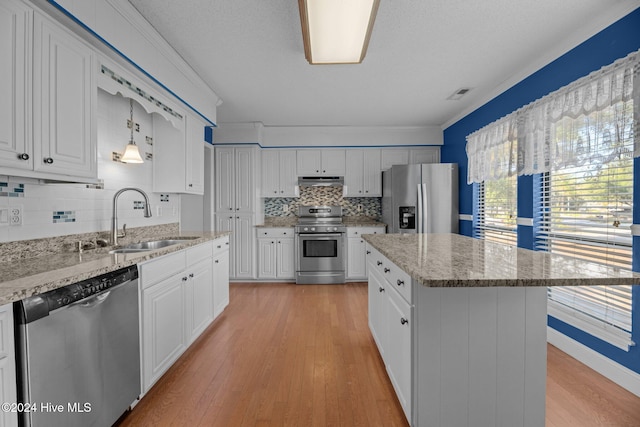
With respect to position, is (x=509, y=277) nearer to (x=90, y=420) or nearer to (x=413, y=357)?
(x=413, y=357)

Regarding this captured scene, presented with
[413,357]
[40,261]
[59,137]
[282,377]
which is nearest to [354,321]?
[282,377]

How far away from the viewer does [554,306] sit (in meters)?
2.68

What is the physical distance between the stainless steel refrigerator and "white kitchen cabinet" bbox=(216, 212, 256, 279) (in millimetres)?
2321

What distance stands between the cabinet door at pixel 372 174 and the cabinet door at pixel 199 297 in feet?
9.85

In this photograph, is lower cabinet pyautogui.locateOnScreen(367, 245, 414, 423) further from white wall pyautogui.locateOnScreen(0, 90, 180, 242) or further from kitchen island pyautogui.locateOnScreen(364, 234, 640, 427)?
white wall pyautogui.locateOnScreen(0, 90, 180, 242)

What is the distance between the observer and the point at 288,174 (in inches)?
199

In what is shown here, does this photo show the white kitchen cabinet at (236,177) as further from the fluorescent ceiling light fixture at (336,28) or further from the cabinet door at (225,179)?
the fluorescent ceiling light fixture at (336,28)

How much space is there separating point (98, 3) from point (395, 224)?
154 inches

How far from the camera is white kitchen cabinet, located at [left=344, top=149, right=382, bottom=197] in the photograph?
506 centimetres

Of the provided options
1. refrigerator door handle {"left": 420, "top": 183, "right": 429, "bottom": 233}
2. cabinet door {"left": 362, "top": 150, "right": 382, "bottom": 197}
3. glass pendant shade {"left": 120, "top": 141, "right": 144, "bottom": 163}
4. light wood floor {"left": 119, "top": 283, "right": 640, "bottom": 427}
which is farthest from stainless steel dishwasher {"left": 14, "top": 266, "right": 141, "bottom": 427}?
cabinet door {"left": 362, "top": 150, "right": 382, "bottom": 197}

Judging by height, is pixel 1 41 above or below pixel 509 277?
above

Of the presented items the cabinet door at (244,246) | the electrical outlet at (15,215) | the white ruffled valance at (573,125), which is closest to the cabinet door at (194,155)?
the cabinet door at (244,246)

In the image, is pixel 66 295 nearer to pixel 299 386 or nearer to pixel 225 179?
pixel 299 386

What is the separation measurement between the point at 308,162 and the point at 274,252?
158cm
